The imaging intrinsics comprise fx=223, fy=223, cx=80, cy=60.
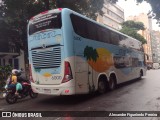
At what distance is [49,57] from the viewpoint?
9.23m

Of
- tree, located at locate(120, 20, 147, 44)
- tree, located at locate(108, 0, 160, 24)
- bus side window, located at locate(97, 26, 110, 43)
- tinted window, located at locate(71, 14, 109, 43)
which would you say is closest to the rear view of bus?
tinted window, located at locate(71, 14, 109, 43)

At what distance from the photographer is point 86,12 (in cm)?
2072

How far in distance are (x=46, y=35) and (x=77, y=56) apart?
156 centimetres

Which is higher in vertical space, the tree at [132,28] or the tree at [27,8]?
the tree at [132,28]

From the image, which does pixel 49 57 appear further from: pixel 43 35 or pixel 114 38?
pixel 114 38

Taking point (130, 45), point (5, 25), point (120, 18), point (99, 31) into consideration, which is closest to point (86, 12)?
point (130, 45)

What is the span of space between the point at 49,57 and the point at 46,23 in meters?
1.45

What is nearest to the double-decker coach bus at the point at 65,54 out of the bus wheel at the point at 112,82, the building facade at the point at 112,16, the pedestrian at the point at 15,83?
the pedestrian at the point at 15,83

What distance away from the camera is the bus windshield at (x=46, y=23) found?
9.07 m

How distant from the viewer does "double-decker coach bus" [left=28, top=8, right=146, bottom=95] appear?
8.81 metres

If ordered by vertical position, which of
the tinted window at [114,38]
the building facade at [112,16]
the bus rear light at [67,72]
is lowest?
the bus rear light at [67,72]

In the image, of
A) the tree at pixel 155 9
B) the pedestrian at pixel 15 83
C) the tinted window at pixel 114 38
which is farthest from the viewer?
the tinted window at pixel 114 38

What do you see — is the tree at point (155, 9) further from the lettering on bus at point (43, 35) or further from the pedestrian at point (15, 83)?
the pedestrian at point (15, 83)

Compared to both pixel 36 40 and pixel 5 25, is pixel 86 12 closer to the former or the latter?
pixel 5 25
